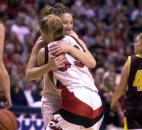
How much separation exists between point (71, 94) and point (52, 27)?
0.63 m

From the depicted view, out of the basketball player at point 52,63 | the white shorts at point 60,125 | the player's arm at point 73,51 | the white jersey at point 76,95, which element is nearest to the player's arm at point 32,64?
the basketball player at point 52,63

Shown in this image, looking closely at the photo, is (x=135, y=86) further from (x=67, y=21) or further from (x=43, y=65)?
(x=43, y=65)

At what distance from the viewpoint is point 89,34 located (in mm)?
15836

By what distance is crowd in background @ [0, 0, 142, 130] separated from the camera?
36.6 ft

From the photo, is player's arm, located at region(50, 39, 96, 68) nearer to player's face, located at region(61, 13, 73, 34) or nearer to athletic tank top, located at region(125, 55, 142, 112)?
player's face, located at region(61, 13, 73, 34)

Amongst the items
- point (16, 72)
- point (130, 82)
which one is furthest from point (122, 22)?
point (130, 82)

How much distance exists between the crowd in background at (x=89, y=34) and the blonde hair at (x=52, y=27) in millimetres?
4808

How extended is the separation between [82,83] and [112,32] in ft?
37.0

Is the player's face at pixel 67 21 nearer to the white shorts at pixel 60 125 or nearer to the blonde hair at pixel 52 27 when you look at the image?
the blonde hair at pixel 52 27

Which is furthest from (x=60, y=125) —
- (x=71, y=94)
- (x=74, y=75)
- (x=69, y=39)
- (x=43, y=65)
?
(x=69, y=39)

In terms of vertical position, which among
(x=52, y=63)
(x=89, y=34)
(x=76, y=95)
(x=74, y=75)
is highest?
(x=52, y=63)

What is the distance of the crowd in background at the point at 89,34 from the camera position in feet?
36.6

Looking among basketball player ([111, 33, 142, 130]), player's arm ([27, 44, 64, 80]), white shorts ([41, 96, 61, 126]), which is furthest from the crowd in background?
player's arm ([27, 44, 64, 80])

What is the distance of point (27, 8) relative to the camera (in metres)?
16.2
